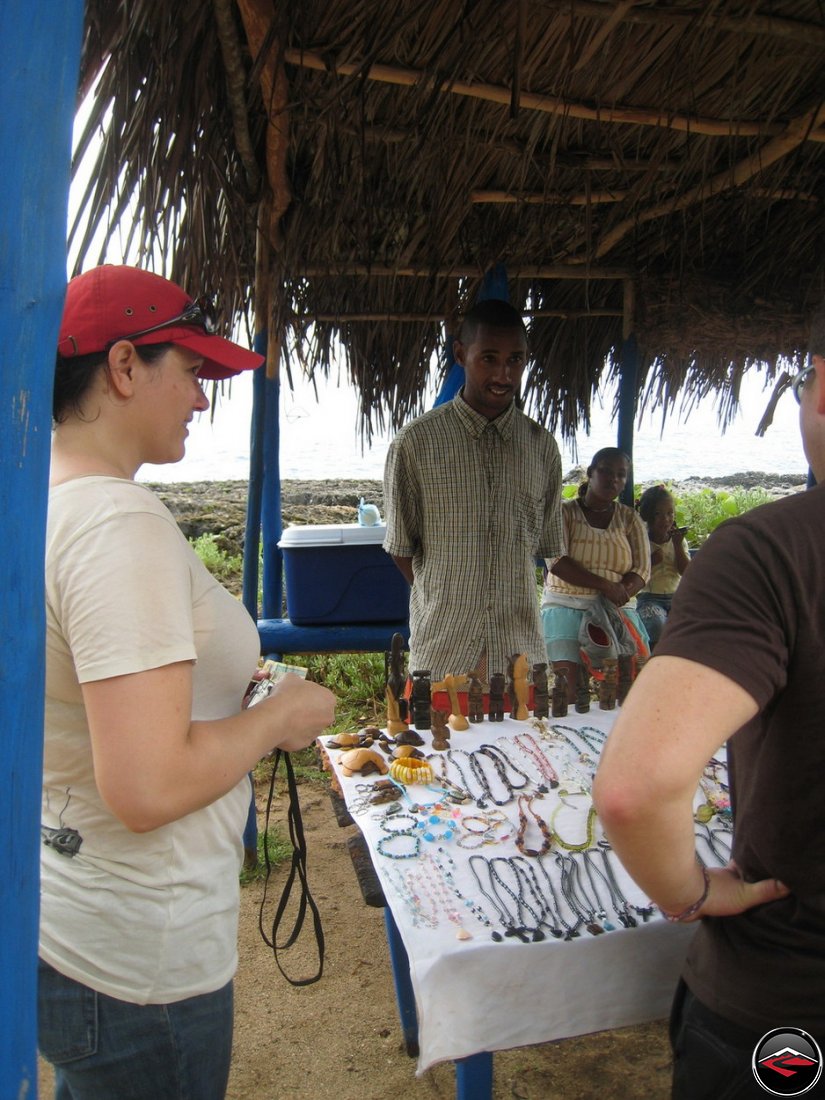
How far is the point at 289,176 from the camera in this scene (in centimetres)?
324

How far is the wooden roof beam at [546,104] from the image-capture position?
2516mm

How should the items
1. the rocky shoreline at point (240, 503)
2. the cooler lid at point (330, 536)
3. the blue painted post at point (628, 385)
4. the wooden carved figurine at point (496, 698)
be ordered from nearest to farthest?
the wooden carved figurine at point (496, 698)
the cooler lid at point (330, 536)
the blue painted post at point (628, 385)
the rocky shoreline at point (240, 503)

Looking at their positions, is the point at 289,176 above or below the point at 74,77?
above

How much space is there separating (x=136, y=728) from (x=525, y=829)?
109 centimetres

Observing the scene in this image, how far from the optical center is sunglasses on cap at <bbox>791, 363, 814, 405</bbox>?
116 cm

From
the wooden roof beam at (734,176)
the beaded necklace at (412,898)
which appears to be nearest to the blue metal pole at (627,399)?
the wooden roof beam at (734,176)

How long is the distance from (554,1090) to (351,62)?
3055 millimetres

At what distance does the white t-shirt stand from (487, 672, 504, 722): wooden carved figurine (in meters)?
1.28

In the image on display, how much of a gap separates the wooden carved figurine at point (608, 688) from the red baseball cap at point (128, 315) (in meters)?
1.77

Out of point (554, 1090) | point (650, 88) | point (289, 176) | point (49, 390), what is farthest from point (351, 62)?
point (554, 1090)

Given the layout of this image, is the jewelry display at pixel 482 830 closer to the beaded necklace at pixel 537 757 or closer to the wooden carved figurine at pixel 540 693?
the beaded necklace at pixel 537 757

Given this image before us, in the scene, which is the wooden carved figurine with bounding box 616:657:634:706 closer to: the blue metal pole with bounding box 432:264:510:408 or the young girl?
the blue metal pole with bounding box 432:264:510:408

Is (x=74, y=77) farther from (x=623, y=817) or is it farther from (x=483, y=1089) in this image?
(x=483, y=1089)

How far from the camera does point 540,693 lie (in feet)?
8.50
